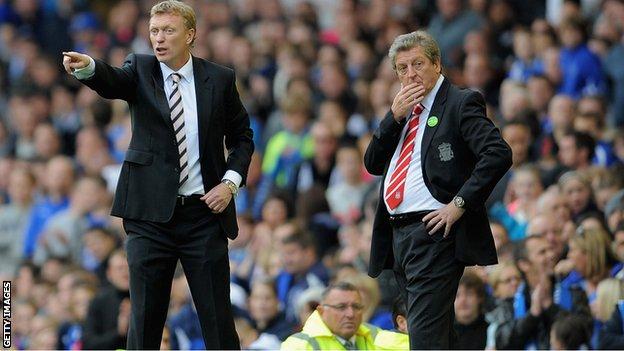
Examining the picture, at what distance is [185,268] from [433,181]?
144 centimetres

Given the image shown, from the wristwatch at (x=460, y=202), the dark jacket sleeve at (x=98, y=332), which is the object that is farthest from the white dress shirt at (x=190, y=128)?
the dark jacket sleeve at (x=98, y=332)

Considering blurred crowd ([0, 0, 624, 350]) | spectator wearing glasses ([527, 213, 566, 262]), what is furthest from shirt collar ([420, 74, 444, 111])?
spectator wearing glasses ([527, 213, 566, 262])

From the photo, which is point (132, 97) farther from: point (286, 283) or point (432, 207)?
point (286, 283)

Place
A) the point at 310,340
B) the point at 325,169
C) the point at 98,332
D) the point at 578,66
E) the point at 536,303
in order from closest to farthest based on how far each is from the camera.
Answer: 1. the point at 310,340
2. the point at 536,303
3. the point at 98,332
4. the point at 578,66
5. the point at 325,169

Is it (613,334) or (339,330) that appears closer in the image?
(339,330)

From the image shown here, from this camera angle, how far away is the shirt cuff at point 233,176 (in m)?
8.13

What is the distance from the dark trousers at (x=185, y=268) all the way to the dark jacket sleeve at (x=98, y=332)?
391 cm

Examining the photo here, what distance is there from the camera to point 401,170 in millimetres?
8102

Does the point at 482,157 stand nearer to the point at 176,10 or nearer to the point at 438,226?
the point at 438,226

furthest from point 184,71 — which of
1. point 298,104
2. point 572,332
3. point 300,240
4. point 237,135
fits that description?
point 298,104

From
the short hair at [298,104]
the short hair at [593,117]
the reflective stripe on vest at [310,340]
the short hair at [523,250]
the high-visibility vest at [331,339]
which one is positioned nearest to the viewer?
the high-visibility vest at [331,339]

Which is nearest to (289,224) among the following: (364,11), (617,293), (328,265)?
(328,265)

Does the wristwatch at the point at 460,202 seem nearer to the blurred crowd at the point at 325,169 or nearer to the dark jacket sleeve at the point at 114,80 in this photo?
the dark jacket sleeve at the point at 114,80

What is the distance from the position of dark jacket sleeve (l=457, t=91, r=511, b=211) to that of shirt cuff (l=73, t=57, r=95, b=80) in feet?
6.61
